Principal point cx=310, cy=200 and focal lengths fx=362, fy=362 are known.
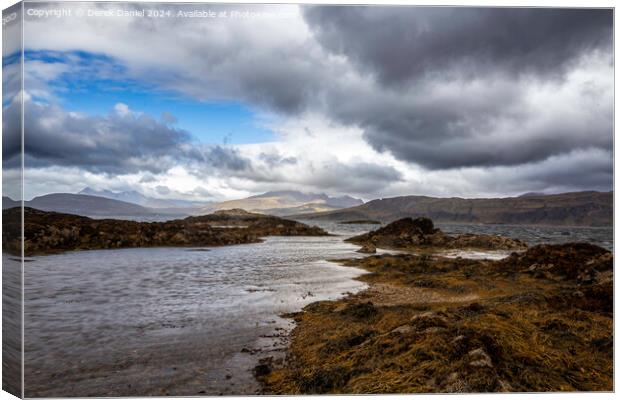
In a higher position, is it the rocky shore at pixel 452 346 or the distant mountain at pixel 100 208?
the distant mountain at pixel 100 208

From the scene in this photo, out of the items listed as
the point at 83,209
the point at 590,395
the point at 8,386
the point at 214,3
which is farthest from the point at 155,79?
the point at 590,395

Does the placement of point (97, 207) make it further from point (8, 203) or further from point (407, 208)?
point (407, 208)

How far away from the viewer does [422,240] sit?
1124 cm

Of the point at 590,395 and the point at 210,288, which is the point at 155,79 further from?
the point at 590,395

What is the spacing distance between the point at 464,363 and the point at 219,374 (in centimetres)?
Answer: 283

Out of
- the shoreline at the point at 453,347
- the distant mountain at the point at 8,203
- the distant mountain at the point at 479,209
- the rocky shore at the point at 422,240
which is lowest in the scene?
the shoreline at the point at 453,347

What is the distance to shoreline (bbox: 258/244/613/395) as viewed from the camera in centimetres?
412

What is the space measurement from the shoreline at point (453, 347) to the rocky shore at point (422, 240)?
8.17ft

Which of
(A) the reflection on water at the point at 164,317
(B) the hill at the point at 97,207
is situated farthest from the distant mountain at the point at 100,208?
(A) the reflection on water at the point at 164,317

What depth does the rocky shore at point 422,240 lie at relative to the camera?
889 cm

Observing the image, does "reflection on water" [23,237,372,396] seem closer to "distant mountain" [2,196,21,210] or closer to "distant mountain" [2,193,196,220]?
"distant mountain" [2,193,196,220]

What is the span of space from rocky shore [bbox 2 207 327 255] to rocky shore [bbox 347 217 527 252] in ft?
8.64

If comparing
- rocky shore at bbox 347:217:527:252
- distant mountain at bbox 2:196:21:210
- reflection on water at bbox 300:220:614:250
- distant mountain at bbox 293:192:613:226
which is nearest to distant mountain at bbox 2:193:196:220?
distant mountain at bbox 2:196:21:210

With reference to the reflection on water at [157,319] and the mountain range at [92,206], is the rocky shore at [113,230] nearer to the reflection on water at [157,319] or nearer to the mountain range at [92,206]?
the mountain range at [92,206]
